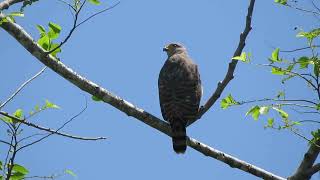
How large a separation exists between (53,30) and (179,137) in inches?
91.0

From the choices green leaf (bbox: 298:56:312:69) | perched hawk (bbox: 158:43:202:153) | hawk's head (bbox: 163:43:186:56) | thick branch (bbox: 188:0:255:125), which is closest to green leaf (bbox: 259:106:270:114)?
green leaf (bbox: 298:56:312:69)

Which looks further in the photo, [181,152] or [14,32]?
[181,152]

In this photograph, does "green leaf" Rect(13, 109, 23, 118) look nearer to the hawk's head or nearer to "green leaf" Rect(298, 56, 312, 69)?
"green leaf" Rect(298, 56, 312, 69)

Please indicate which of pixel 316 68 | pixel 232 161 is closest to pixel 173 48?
pixel 232 161

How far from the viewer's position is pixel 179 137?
6574 millimetres

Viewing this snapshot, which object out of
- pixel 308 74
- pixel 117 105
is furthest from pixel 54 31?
pixel 308 74

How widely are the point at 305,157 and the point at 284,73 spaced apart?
114 cm

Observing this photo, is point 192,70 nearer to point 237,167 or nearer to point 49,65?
point 237,167

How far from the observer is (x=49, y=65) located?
5238mm

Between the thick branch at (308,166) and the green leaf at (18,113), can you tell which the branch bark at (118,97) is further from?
→ the green leaf at (18,113)

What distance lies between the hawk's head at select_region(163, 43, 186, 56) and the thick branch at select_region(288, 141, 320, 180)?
5.23 meters

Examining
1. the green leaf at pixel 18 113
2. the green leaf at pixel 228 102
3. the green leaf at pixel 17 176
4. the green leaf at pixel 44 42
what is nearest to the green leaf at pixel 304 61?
the green leaf at pixel 228 102

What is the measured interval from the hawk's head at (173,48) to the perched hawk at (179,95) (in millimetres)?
1400

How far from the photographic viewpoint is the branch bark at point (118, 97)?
16.8 feet
